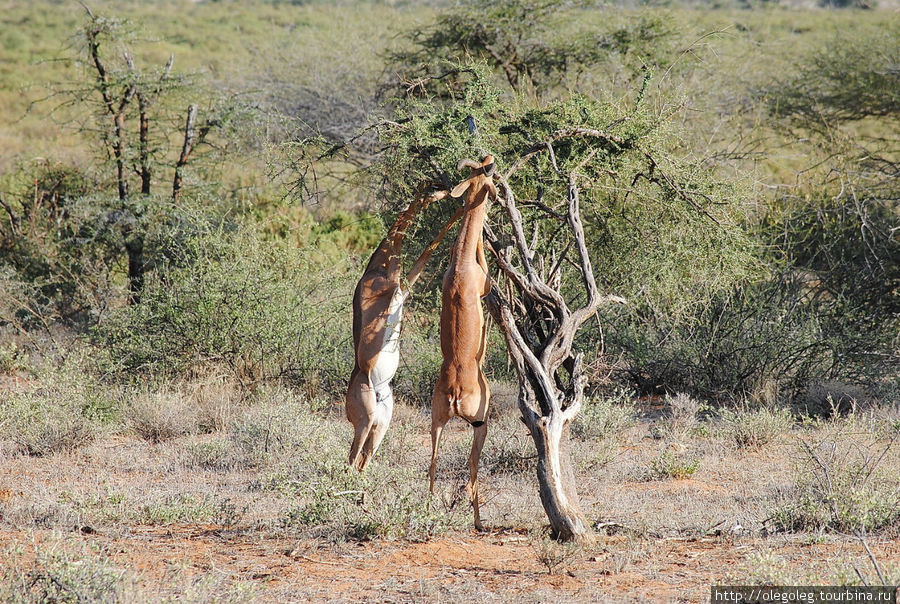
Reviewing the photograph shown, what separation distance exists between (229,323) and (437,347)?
2.34 metres

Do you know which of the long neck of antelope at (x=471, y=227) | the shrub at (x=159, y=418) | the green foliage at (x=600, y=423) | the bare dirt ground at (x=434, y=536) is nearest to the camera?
the bare dirt ground at (x=434, y=536)

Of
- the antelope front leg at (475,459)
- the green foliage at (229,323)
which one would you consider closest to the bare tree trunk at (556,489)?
the antelope front leg at (475,459)

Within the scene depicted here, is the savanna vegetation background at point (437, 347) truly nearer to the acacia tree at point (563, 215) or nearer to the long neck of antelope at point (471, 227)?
the acacia tree at point (563, 215)

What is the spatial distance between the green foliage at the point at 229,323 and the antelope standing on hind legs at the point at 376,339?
4421mm

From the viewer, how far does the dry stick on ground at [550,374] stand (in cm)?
504

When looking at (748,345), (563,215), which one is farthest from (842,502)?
(748,345)

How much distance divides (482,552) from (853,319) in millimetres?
6697

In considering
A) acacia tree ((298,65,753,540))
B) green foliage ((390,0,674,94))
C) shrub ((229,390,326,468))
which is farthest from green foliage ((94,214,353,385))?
green foliage ((390,0,674,94))

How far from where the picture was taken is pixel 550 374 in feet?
17.5

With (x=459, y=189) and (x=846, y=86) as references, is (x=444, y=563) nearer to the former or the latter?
(x=459, y=189)

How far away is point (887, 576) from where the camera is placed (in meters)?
4.28

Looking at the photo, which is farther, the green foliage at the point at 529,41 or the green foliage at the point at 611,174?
the green foliage at the point at 529,41

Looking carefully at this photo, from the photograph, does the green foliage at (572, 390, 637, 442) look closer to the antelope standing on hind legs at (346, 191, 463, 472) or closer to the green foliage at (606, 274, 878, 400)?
the green foliage at (606, 274, 878, 400)

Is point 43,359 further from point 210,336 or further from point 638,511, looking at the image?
point 638,511
